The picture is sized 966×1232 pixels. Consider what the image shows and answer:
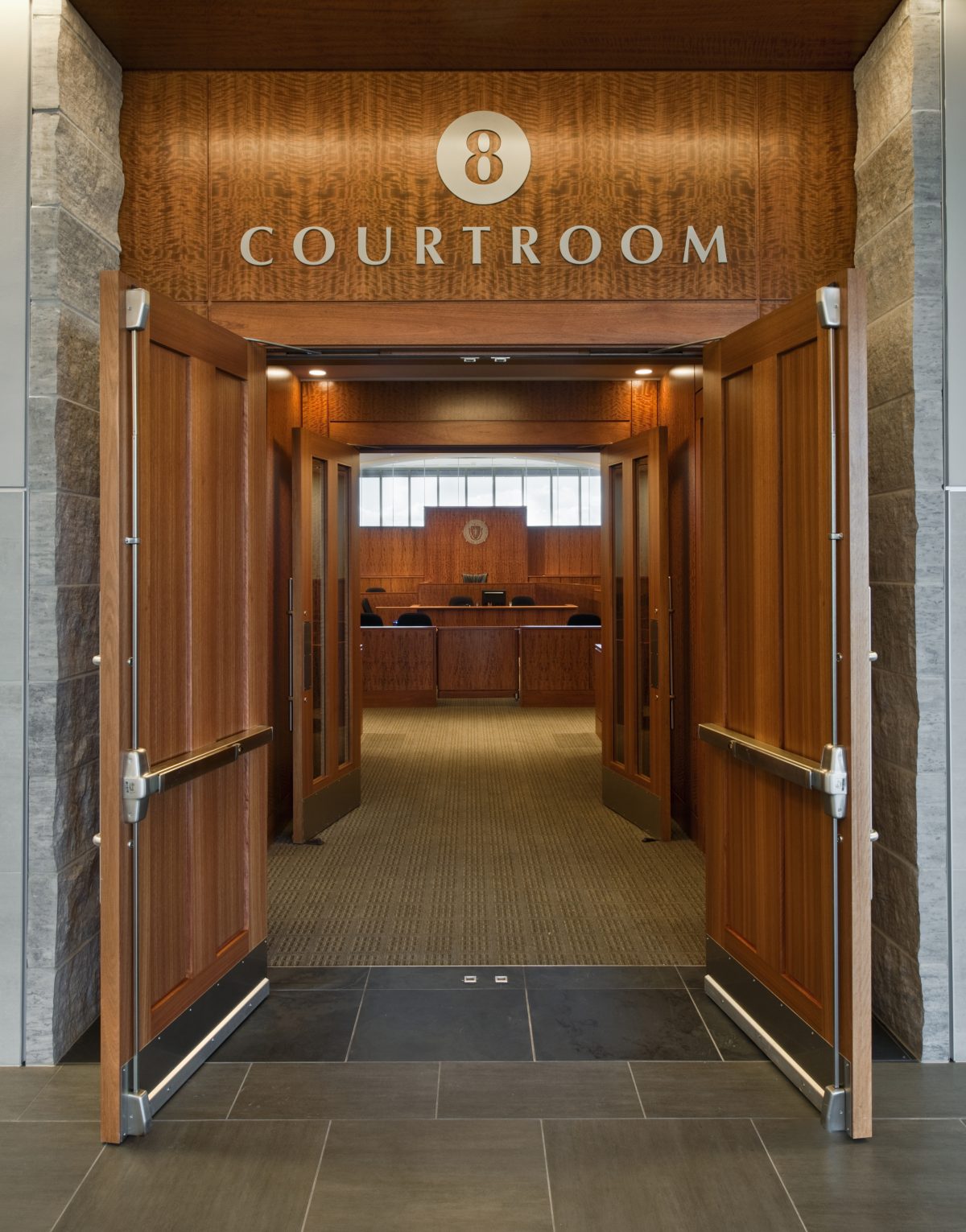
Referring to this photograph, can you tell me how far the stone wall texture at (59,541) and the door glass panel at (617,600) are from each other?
394 centimetres

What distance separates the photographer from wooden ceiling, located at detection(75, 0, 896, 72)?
3201mm

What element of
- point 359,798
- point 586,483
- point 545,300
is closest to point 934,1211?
point 545,300

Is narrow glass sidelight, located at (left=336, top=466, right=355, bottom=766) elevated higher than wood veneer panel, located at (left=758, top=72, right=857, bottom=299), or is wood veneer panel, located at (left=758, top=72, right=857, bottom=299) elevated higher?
wood veneer panel, located at (left=758, top=72, right=857, bottom=299)

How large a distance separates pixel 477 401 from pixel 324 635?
12.4 ft

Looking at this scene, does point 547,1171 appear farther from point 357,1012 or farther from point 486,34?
point 486,34

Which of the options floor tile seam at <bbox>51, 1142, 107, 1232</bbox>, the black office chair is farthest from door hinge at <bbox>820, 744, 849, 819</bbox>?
the black office chair

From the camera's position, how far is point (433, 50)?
3471 mm

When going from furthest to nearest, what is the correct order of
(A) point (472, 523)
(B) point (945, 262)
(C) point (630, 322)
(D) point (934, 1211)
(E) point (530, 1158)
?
(A) point (472, 523) → (C) point (630, 322) → (B) point (945, 262) → (E) point (530, 1158) → (D) point (934, 1211)

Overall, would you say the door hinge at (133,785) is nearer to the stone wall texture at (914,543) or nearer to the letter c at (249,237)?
the letter c at (249,237)

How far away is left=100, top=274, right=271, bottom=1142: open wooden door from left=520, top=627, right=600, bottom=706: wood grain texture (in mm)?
8759

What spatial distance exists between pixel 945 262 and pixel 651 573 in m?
2.99

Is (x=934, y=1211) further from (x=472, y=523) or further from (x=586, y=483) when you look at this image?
(x=586, y=483)

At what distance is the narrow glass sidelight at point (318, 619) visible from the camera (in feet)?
20.1

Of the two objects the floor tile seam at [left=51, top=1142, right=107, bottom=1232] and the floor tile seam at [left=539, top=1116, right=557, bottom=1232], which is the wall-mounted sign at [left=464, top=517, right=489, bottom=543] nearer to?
the floor tile seam at [left=539, top=1116, right=557, bottom=1232]
